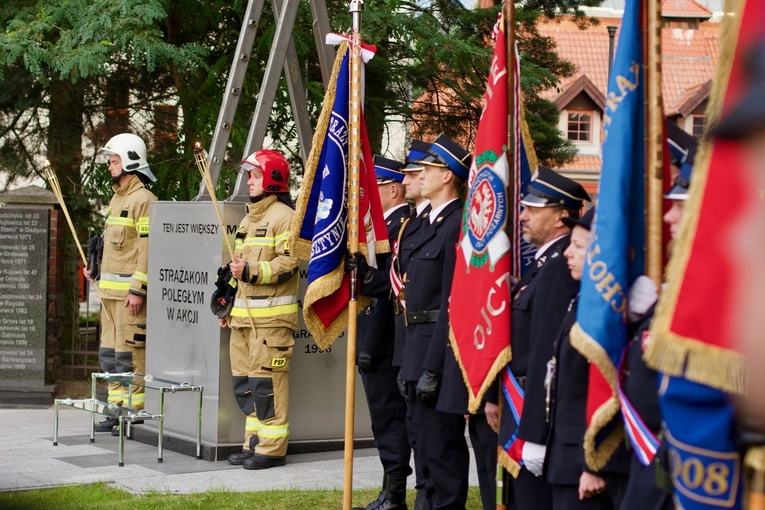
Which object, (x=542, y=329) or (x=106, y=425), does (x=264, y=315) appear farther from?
(x=542, y=329)

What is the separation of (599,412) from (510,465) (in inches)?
41.1

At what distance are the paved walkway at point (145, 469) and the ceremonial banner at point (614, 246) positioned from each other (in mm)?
4290

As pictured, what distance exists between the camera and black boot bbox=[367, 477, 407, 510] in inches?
286

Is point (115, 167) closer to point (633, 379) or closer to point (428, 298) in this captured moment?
point (428, 298)

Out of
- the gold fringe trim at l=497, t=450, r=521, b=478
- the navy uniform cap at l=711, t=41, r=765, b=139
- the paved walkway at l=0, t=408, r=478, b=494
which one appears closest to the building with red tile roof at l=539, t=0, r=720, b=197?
the paved walkway at l=0, t=408, r=478, b=494

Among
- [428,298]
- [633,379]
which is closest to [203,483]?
[428,298]

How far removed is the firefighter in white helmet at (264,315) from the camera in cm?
861

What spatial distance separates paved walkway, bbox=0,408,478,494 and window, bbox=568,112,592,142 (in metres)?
32.2

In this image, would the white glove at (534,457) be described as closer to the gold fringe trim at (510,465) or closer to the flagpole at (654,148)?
the gold fringe trim at (510,465)

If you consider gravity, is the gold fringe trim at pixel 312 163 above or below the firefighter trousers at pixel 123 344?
above

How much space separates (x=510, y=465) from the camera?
4855 millimetres

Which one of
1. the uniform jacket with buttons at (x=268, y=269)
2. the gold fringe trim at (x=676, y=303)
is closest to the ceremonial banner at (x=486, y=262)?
the gold fringe trim at (x=676, y=303)

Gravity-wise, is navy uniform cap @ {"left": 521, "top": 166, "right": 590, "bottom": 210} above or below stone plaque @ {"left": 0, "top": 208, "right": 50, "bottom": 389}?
above

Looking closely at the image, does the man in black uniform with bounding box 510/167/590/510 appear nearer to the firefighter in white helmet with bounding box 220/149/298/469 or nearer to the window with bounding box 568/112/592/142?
the firefighter in white helmet with bounding box 220/149/298/469
